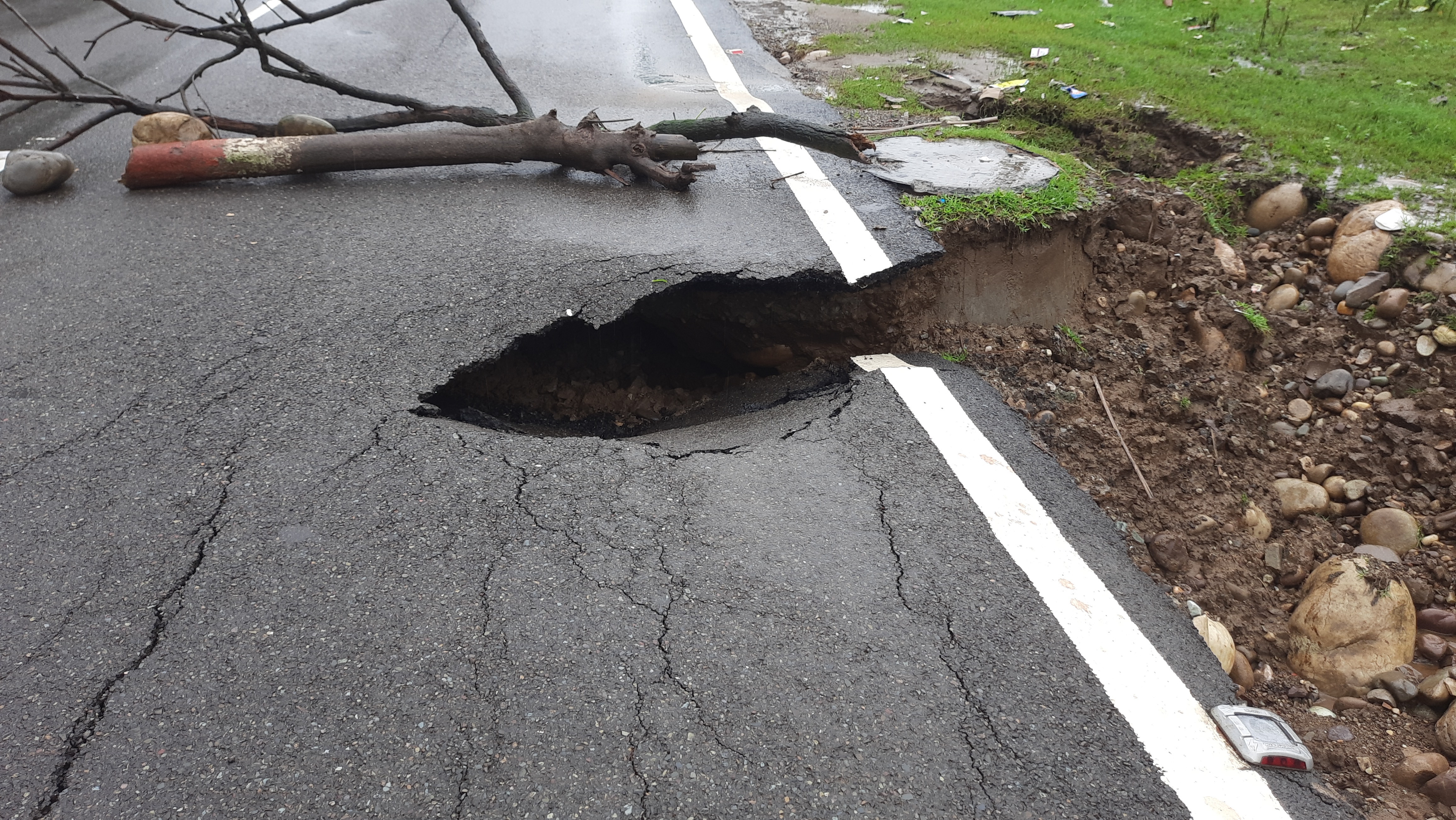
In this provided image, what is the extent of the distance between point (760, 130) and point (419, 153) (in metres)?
2.10

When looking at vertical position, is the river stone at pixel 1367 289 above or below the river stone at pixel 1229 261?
above

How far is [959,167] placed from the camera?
480 centimetres

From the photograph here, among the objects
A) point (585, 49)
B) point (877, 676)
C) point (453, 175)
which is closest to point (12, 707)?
point (877, 676)

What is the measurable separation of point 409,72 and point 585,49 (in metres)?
1.70

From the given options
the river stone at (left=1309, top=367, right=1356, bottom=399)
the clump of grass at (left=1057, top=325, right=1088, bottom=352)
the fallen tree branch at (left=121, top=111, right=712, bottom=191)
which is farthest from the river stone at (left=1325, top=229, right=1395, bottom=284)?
the fallen tree branch at (left=121, top=111, right=712, bottom=191)

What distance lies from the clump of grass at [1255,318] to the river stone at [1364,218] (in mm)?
715

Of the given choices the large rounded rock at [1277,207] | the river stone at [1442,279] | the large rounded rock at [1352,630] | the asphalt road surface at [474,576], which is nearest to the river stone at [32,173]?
the asphalt road surface at [474,576]

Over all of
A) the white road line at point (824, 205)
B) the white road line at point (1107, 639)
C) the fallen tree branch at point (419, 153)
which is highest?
the fallen tree branch at point (419, 153)

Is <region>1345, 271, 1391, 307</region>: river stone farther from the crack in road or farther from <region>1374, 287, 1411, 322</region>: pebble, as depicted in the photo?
the crack in road

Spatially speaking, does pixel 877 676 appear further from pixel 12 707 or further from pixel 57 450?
pixel 57 450

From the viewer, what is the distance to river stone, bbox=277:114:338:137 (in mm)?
4867

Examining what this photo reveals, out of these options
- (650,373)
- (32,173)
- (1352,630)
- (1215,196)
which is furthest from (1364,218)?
(32,173)

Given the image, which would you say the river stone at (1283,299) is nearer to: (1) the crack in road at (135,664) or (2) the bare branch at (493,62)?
(2) the bare branch at (493,62)

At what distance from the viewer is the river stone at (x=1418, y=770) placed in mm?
2205
